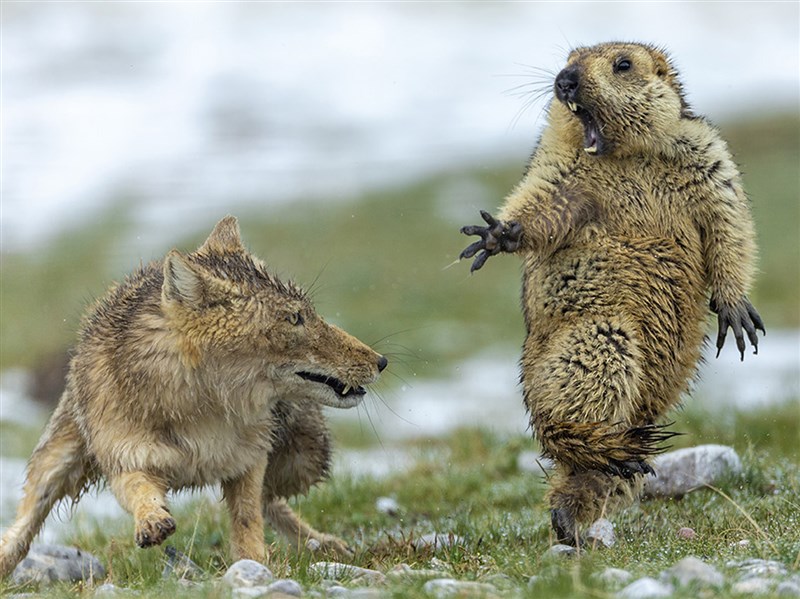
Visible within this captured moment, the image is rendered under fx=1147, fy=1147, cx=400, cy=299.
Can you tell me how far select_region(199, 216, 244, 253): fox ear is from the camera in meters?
7.20

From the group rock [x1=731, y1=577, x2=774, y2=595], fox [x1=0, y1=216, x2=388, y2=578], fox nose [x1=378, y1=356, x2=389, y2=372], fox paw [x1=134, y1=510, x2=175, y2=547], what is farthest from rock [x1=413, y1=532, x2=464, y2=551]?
rock [x1=731, y1=577, x2=774, y2=595]

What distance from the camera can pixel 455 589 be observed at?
4941mm

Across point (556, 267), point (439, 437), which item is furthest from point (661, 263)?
point (439, 437)

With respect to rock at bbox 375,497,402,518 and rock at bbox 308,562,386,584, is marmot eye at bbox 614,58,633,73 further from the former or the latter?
rock at bbox 375,497,402,518

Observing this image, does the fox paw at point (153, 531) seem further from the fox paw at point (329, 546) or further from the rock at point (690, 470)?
the rock at point (690, 470)

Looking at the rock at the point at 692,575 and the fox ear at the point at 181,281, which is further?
the fox ear at the point at 181,281

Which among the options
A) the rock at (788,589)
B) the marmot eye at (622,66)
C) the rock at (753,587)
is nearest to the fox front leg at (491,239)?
the marmot eye at (622,66)

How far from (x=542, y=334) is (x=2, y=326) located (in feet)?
73.3

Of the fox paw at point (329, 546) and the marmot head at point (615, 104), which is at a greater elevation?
the marmot head at point (615, 104)

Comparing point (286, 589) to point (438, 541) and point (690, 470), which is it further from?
point (690, 470)

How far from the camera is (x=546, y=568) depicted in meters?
5.41

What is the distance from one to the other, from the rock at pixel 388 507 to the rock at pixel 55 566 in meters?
2.45

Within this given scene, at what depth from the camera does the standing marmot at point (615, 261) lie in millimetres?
6656

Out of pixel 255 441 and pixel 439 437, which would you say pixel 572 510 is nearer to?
pixel 255 441
